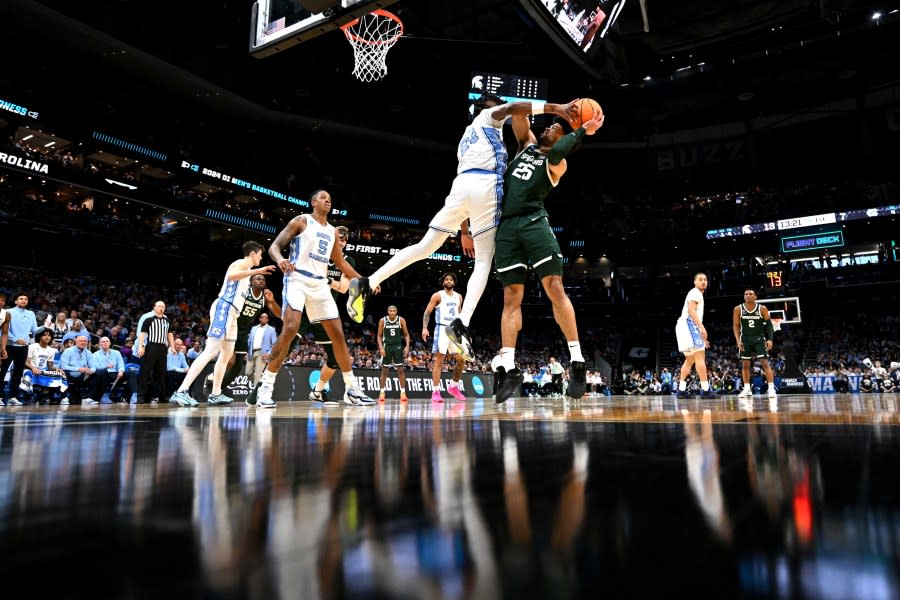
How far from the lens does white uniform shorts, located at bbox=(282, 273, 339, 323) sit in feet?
16.4

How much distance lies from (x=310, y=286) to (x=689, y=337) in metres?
5.44

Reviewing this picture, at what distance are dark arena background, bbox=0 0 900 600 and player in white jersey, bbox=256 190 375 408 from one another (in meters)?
0.63

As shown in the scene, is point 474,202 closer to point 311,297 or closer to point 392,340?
point 311,297

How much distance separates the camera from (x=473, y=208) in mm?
3898

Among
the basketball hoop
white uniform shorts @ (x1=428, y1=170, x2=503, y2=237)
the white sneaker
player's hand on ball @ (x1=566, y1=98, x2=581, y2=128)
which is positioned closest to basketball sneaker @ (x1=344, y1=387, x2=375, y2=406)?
the white sneaker

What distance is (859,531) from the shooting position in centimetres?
45

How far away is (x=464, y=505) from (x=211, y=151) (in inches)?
910

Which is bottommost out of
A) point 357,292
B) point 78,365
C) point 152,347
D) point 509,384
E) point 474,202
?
point 509,384

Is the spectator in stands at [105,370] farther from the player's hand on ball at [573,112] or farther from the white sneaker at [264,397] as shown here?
the player's hand on ball at [573,112]

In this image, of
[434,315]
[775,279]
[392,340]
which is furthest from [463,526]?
[775,279]

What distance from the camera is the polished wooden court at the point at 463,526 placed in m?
0.35

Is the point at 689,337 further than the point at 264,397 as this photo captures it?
Yes

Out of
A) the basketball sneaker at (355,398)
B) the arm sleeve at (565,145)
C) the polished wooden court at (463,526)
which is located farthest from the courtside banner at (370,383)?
the polished wooden court at (463,526)

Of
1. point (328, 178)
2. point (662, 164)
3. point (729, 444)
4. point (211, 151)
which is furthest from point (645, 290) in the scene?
point (729, 444)
